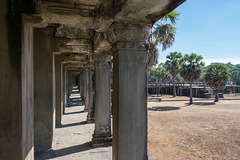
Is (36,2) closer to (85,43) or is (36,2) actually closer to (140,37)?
(140,37)

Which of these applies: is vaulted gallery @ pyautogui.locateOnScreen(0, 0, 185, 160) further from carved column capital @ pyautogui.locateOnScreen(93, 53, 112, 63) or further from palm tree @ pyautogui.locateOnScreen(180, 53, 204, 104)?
palm tree @ pyautogui.locateOnScreen(180, 53, 204, 104)

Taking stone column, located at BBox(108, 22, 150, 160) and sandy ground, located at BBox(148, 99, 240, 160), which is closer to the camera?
stone column, located at BBox(108, 22, 150, 160)

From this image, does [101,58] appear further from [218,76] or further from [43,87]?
[218,76]

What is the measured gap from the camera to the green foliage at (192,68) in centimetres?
2442

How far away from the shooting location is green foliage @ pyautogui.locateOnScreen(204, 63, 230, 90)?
26219 mm

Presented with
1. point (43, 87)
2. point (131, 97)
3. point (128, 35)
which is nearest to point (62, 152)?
point (43, 87)

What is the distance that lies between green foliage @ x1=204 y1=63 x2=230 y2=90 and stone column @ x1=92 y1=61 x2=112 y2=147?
87.6ft

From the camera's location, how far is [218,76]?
2653cm

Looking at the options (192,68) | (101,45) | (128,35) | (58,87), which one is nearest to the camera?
(128,35)

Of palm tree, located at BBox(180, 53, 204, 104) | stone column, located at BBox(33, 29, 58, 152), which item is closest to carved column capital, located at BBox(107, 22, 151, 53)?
stone column, located at BBox(33, 29, 58, 152)

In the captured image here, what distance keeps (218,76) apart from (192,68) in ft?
18.7

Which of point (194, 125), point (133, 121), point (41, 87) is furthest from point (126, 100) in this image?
point (194, 125)

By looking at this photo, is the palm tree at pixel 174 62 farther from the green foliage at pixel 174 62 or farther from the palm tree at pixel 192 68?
the palm tree at pixel 192 68

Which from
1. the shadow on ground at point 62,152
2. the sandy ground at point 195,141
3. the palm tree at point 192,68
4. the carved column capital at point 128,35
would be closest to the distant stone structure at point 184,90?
the palm tree at point 192,68
